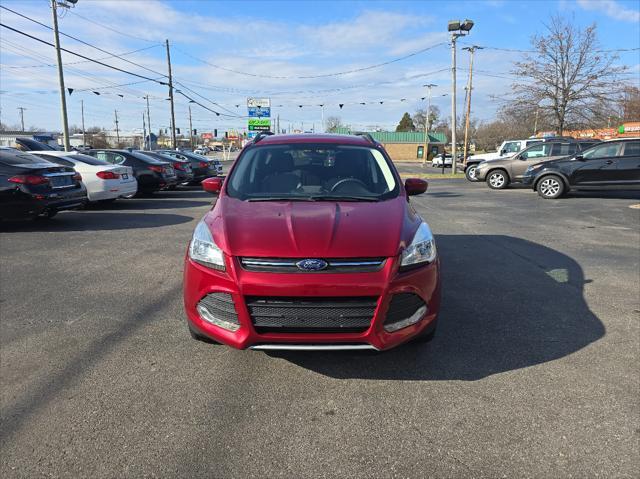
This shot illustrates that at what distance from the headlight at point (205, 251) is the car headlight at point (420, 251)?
1185mm

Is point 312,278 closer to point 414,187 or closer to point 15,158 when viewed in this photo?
point 414,187

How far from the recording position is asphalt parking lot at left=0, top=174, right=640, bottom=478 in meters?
2.35

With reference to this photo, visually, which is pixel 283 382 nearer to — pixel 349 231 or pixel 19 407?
pixel 349 231

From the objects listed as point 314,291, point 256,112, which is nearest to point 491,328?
point 314,291

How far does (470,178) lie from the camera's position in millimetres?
21312

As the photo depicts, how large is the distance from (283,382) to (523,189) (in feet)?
53.9

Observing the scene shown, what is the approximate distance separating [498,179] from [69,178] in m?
14.4

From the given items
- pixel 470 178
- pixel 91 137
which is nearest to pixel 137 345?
pixel 470 178

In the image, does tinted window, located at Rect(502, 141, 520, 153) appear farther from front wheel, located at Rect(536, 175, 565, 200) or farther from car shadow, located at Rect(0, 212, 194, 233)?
car shadow, located at Rect(0, 212, 194, 233)

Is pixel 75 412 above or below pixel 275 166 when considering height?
below

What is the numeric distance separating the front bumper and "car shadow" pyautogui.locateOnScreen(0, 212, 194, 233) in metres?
6.63

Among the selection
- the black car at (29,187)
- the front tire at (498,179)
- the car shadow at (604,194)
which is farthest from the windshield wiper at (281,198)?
the front tire at (498,179)

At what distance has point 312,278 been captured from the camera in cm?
268

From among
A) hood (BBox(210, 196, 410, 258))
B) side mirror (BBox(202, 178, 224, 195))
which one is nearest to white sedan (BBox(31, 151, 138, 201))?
side mirror (BBox(202, 178, 224, 195))
